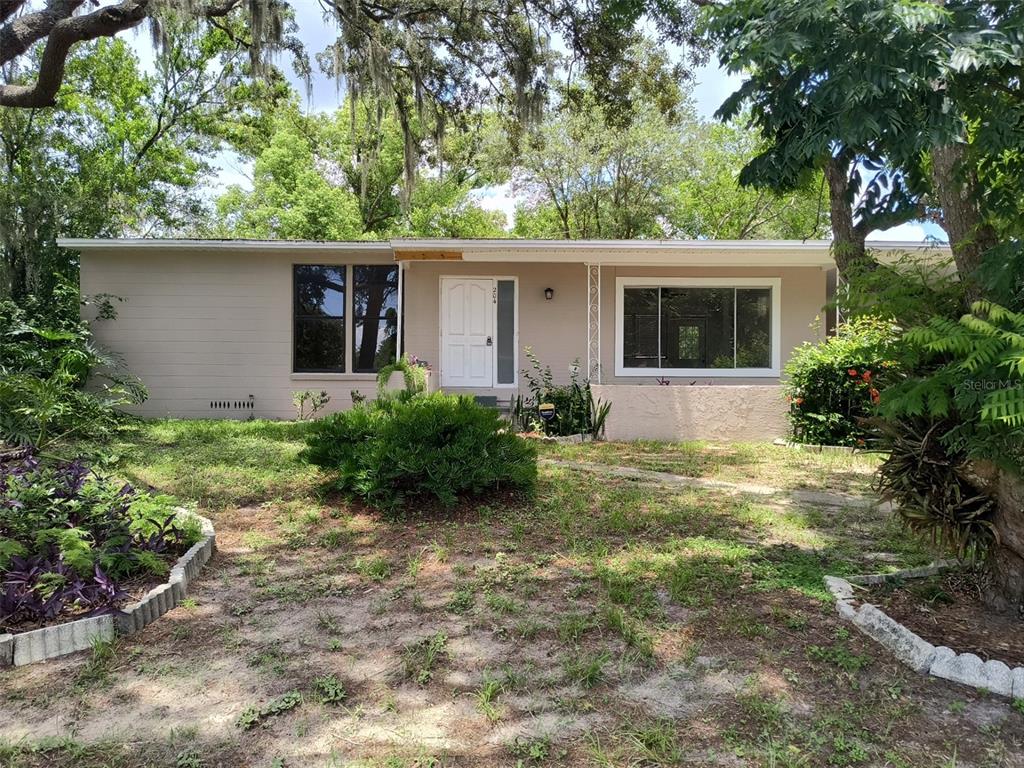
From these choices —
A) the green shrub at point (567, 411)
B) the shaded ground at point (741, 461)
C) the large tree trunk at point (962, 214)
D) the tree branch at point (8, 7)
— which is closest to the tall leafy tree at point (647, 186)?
the green shrub at point (567, 411)

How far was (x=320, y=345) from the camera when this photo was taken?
1116 centimetres

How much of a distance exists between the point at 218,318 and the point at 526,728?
10186 millimetres

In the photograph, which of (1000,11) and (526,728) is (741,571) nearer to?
(526,728)

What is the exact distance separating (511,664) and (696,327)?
9027mm

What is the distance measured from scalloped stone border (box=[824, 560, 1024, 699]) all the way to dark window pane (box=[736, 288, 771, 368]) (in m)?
8.05

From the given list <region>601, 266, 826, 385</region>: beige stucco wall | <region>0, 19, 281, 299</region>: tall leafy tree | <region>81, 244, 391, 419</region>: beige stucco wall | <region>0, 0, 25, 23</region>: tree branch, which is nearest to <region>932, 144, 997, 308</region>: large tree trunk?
<region>601, 266, 826, 385</region>: beige stucco wall

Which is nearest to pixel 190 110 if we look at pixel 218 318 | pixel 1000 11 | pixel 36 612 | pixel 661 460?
pixel 218 318

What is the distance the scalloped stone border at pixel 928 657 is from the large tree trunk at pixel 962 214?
1.47 metres

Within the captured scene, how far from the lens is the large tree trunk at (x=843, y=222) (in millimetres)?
3469

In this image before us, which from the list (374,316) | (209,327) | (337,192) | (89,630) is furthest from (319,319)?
(337,192)

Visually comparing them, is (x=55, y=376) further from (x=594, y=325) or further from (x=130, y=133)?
(x=130, y=133)

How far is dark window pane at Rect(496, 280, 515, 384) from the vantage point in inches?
424

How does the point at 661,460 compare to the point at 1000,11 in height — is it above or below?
below

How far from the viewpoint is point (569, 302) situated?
1076cm
